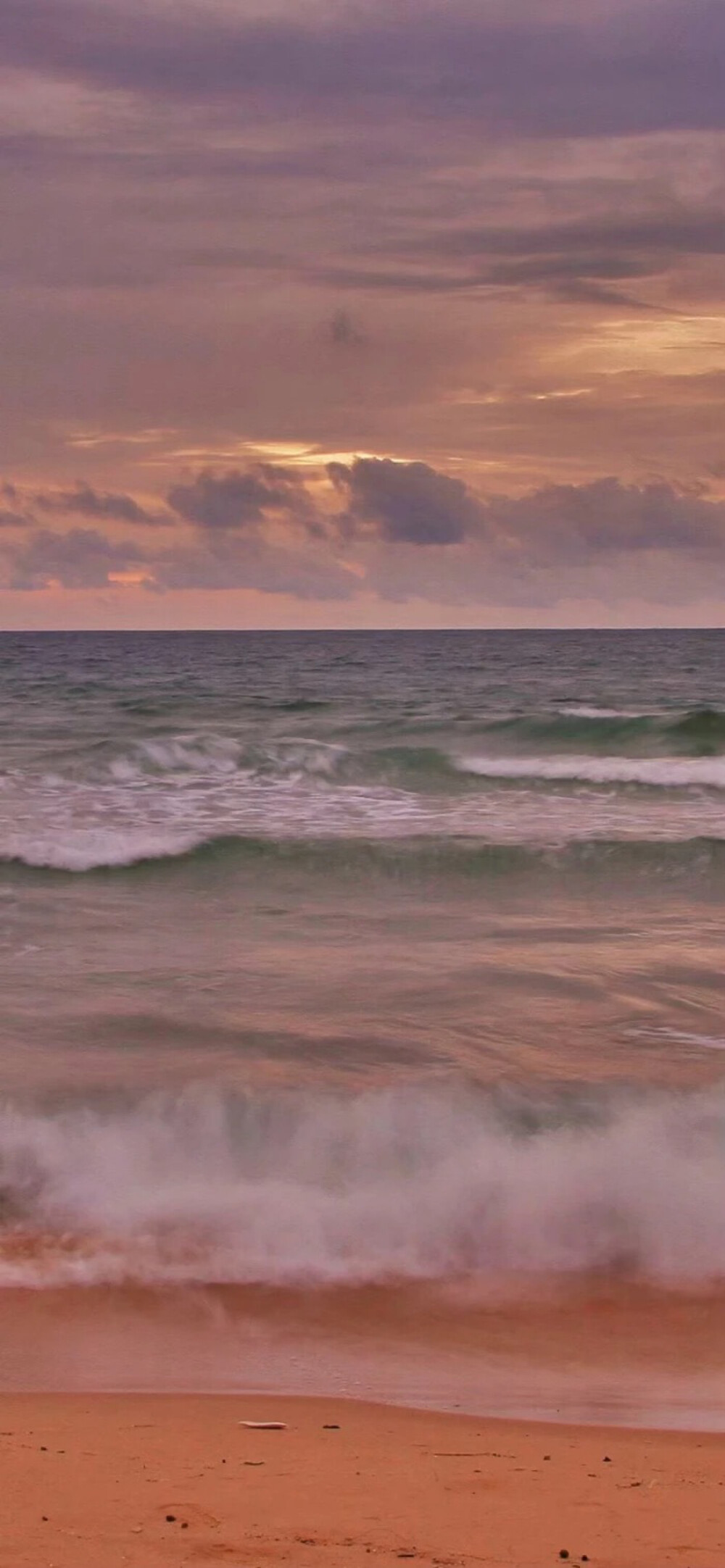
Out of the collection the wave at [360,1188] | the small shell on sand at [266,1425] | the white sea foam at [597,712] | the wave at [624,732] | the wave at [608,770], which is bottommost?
the small shell on sand at [266,1425]

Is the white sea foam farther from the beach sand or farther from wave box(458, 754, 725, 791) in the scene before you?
the beach sand

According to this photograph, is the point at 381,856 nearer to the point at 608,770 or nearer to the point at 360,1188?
the point at 360,1188

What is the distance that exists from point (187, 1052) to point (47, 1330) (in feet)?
12.5

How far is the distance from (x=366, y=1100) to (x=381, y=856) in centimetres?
921

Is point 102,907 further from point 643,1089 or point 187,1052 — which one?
point 643,1089

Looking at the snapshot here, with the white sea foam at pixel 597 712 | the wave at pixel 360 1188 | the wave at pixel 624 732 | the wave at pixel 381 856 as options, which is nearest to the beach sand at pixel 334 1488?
the wave at pixel 360 1188

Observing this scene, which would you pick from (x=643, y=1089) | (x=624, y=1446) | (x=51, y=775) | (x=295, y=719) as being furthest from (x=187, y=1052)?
(x=295, y=719)

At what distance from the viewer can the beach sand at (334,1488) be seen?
4074 millimetres

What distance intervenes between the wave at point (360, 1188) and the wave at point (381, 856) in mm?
8374

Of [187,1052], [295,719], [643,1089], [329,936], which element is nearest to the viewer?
[643,1089]

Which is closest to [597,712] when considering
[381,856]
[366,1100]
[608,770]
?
[608,770]

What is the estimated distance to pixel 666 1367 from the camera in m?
5.82

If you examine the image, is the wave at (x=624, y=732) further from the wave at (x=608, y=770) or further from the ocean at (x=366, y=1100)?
the ocean at (x=366, y=1100)

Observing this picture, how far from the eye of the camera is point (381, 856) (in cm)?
1786
